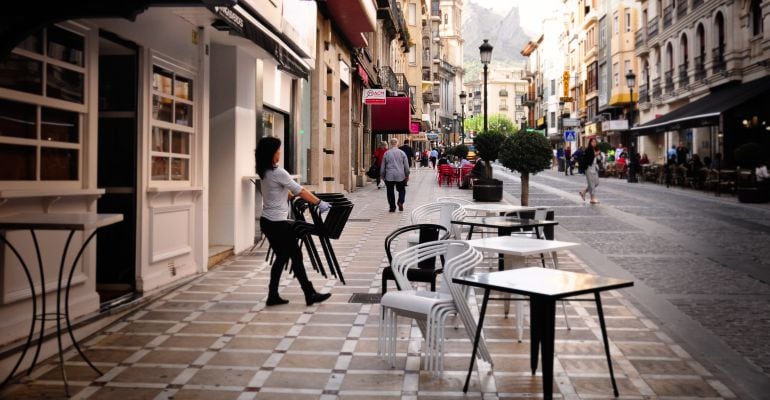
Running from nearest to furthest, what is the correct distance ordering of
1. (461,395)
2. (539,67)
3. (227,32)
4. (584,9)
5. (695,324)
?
(461,395) → (695,324) → (227,32) → (584,9) → (539,67)

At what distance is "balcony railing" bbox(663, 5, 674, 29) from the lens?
134 ft

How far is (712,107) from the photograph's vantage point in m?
27.5

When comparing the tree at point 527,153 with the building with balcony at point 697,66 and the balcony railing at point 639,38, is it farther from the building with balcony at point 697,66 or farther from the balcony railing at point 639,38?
the balcony railing at point 639,38

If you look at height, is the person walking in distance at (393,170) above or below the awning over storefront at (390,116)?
below

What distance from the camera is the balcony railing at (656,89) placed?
142 ft

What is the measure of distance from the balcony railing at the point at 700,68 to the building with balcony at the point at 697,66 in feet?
0.15

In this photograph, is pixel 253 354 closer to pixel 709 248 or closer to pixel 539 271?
pixel 539 271

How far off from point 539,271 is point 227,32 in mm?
6489

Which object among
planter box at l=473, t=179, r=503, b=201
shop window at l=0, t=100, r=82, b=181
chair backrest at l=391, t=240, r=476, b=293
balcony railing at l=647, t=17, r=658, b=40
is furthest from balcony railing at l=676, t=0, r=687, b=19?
shop window at l=0, t=100, r=82, b=181

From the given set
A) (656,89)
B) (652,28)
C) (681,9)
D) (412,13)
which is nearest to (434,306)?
(681,9)

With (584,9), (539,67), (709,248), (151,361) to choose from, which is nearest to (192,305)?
(151,361)

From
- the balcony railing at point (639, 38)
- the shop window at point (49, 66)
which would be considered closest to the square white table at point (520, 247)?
the shop window at point (49, 66)

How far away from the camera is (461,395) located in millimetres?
4574

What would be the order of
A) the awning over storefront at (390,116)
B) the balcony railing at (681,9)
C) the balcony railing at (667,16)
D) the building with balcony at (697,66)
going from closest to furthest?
1. the building with balcony at (697,66)
2. the awning over storefront at (390,116)
3. the balcony railing at (681,9)
4. the balcony railing at (667,16)
